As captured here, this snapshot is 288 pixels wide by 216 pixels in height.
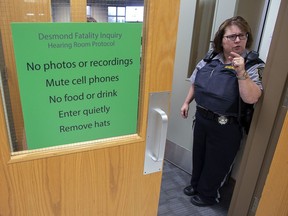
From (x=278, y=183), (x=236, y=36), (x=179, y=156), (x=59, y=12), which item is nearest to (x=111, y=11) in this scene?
(x=59, y=12)

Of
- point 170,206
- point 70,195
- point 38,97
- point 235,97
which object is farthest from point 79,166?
point 170,206

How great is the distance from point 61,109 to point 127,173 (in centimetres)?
34

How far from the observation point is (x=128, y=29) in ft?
2.32

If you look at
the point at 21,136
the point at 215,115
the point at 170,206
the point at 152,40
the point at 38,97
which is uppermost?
the point at 152,40

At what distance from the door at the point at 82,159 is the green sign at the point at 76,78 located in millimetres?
27

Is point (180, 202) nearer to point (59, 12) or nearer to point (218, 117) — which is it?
point (218, 117)

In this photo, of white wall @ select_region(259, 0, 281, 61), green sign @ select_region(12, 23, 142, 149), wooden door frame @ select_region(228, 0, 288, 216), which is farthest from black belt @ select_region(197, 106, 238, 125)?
green sign @ select_region(12, 23, 142, 149)

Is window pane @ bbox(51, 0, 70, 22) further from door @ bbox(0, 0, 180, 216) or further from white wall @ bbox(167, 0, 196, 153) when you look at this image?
white wall @ bbox(167, 0, 196, 153)

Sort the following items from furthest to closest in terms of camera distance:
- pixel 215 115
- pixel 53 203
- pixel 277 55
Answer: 1. pixel 215 115
2. pixel 277 55
3. pixel 53 203

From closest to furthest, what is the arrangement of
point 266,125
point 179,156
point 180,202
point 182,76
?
point 266,125, point 180,202, point 182,76, point 179,156

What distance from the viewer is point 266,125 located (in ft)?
4.96

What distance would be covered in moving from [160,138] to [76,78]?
35 centimetres

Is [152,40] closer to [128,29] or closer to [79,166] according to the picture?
[128,29]

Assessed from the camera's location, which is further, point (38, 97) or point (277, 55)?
point (277, 55)
